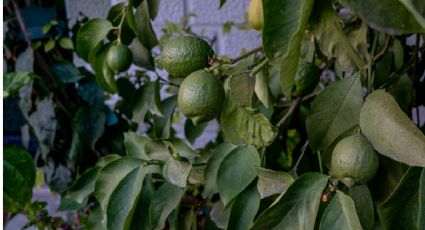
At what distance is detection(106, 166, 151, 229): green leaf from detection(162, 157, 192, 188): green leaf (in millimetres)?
38

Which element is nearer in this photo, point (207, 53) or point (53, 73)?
point (207, 53)

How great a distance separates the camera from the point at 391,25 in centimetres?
36

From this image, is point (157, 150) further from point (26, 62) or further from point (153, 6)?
point (26, 62)

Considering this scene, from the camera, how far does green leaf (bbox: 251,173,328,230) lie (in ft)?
1.74

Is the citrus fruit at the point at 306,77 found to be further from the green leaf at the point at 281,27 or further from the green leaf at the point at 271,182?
the green leaf at the point at 281,27

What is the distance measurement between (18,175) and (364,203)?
83 cm

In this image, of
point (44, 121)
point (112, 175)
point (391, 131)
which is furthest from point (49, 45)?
point (391, 131)

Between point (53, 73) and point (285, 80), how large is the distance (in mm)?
1053

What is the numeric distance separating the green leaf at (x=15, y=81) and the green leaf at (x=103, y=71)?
41cm

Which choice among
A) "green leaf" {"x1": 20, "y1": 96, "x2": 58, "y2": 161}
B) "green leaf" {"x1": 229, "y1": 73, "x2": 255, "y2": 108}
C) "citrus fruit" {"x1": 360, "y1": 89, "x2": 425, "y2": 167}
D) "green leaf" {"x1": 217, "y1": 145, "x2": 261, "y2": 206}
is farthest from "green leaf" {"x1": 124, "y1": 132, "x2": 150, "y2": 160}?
"green leaf" {"x1": 20, "y1": 96, "x2": 58, "y2": 161}

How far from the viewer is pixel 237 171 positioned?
2.22 feet

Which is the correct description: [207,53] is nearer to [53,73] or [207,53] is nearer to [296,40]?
[296,40]

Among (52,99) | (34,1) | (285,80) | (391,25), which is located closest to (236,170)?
(285,80)

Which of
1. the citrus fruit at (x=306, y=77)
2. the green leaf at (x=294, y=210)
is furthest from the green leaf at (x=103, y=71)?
the green leaf at (x=294, y=210)
